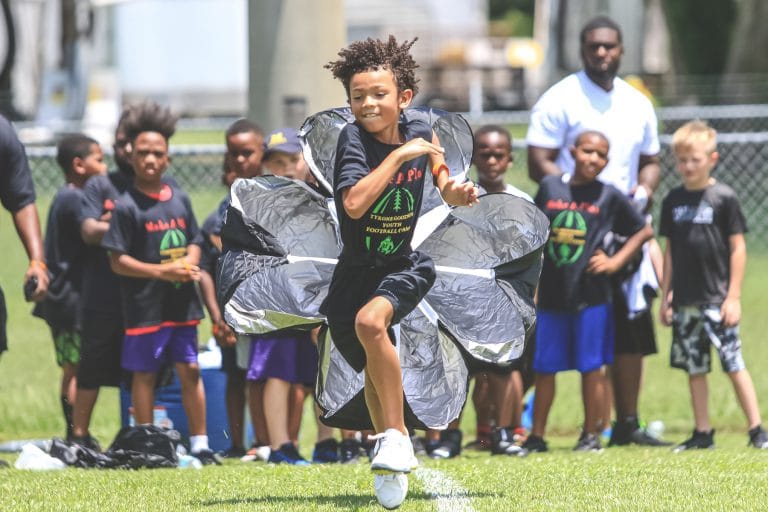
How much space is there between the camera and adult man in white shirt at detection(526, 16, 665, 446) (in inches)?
377

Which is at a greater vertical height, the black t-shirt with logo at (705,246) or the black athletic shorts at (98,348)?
the black t-shirt with logo at (705,246)

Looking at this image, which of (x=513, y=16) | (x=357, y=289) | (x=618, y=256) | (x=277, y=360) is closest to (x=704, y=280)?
(x=618, y=256)

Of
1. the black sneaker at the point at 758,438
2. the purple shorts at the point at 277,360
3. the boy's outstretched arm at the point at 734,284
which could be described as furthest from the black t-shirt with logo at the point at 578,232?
the purple shorts at the point at 277,360

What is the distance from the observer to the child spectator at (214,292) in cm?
920

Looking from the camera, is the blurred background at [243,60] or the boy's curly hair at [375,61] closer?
the boy's curly hair at [375,61]

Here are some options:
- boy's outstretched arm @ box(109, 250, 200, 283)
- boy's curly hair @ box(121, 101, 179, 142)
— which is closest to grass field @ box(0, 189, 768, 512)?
boy's outstretched arm @ box(109, 250, 200, 283)

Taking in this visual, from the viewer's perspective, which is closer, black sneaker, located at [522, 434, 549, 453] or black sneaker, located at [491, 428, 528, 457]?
black sneaker, located at [491, 428, 528, 457]

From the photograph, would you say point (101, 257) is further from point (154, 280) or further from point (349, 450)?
point (349, 450)

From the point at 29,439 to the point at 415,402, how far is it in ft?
15.9

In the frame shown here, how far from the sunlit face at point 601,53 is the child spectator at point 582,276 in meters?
0.76

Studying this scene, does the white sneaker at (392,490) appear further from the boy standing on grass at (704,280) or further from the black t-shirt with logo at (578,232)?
the boy standing on grass at (704,280)

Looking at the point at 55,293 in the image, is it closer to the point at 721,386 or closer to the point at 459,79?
the point at 721,386

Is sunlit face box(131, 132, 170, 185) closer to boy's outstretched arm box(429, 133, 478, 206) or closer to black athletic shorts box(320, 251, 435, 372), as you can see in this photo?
black athletic shorts box(320, 251, 435, 372)

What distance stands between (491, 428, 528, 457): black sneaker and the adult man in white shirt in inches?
38.5
